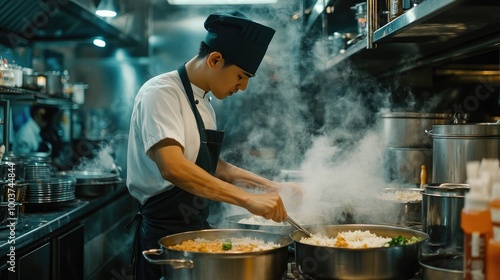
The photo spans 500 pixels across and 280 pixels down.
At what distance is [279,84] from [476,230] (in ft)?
16.9

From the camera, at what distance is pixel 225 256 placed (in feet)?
5.31

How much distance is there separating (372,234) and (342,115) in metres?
3.23

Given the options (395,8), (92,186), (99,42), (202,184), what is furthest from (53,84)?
(395,8)

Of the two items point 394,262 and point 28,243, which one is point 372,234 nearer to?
point 394,262

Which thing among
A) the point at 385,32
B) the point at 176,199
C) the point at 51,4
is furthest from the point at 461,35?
the point at 51,4

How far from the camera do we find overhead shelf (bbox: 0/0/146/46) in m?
4.30

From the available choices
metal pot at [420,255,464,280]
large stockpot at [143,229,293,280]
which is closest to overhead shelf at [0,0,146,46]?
large stockpot at [143,229,293,280]

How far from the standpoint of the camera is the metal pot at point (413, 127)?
10.1 feet

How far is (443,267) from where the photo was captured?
5.36 ft

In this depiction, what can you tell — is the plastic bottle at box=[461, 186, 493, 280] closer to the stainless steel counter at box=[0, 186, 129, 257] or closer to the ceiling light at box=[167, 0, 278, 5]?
the stainless steel counter at box=[0, 186, 129, 257]

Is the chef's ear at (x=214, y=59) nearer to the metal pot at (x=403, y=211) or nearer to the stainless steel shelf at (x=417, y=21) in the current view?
the stainless steel shelf at (x=417, y=21)

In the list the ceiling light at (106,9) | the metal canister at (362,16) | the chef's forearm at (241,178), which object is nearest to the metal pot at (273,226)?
the chef's forearm at (241,178)

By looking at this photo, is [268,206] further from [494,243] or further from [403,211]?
[494,243]

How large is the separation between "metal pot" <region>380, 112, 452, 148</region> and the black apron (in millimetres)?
1137
